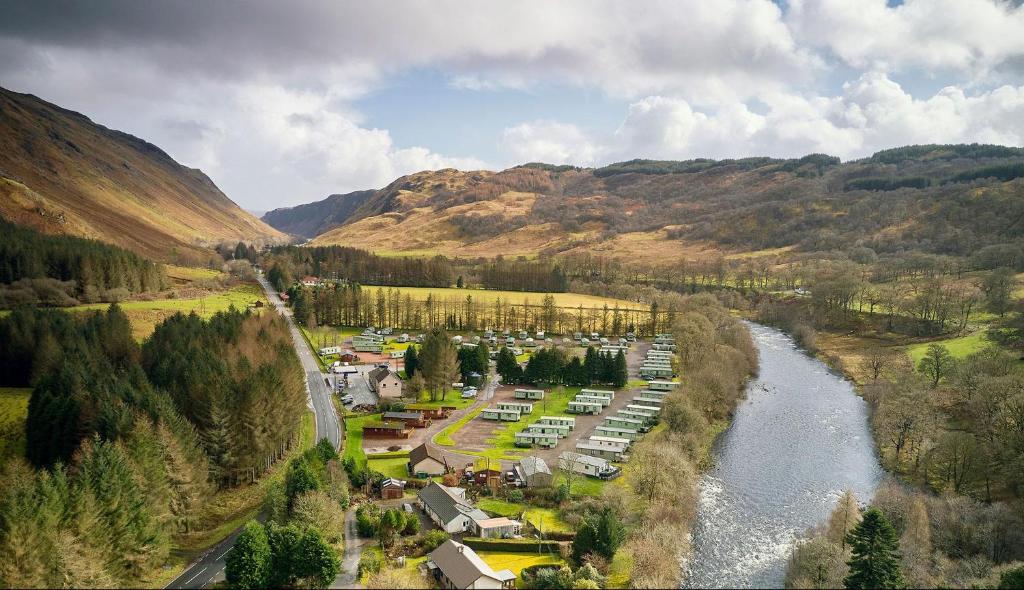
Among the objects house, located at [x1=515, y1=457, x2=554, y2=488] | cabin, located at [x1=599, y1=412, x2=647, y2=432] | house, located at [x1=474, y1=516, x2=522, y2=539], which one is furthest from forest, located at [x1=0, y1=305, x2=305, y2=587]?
cabin, located at [x1=599, y1=412, x2=647, y2=432]

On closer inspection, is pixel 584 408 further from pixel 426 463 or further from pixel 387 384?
pixel 387 384

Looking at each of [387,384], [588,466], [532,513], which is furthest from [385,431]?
[532,513]

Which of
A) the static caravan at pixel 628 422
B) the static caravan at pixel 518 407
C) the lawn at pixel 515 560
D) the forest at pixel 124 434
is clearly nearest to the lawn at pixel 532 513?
the lawn at pixel 515 560

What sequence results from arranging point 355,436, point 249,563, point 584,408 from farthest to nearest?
point 584,408, point 355,436, point 249,563

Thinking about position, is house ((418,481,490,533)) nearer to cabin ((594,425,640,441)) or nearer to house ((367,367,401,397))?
cabin ((594,425,640,441))

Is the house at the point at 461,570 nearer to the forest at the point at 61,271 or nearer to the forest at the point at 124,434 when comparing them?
the forest at the point at 124,434

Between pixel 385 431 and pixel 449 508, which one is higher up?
pixel 385 431
